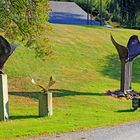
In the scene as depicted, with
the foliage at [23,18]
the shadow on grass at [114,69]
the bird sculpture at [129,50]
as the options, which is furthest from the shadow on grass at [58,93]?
the shadow on grass at [114,69]

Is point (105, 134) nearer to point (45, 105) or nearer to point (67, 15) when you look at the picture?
point (45, 105)

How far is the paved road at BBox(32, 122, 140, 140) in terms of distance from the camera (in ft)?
44.5

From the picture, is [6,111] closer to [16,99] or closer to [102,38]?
[16,99]

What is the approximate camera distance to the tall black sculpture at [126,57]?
83.1 feet

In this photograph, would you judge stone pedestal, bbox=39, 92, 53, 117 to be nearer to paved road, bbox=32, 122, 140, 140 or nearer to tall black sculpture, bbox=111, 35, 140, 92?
paved road, bbox=32, 122, 140, 140

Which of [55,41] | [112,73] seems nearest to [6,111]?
[112,73]

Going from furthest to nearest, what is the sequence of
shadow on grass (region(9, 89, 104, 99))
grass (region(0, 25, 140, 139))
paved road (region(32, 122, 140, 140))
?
shadow on grass (region(9, 89, 104, 99)) → grass (region(0, 25, 140, 139)) → paved road (region(32, 122, 140, 140))

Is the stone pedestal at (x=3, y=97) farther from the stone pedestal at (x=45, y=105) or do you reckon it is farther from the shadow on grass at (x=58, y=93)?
the shadow on grass at (x=58, y=93)

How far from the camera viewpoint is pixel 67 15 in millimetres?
68438

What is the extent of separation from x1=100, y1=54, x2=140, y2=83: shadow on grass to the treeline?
119 feet

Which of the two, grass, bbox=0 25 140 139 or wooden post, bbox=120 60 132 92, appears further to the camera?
wooden post, bbox=120 60 132 92

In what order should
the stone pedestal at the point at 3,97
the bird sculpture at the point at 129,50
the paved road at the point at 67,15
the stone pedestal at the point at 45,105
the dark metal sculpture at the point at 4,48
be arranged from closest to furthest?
the stone pedestal at the point at 3,97 → the stone pedestal at the point at 45,105 → the dark metal sculpture at the point at 4,48 → the bird sculpture at the point at 129,50 → the paved road at the point at 67,15

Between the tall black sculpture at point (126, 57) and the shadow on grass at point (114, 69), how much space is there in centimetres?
474

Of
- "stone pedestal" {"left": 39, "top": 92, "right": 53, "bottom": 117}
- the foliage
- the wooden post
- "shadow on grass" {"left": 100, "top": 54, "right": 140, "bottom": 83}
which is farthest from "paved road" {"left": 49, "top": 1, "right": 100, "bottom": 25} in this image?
"stone pedestal" {"left": 39, "top": 92, "right": 53, "bottom": 117}
